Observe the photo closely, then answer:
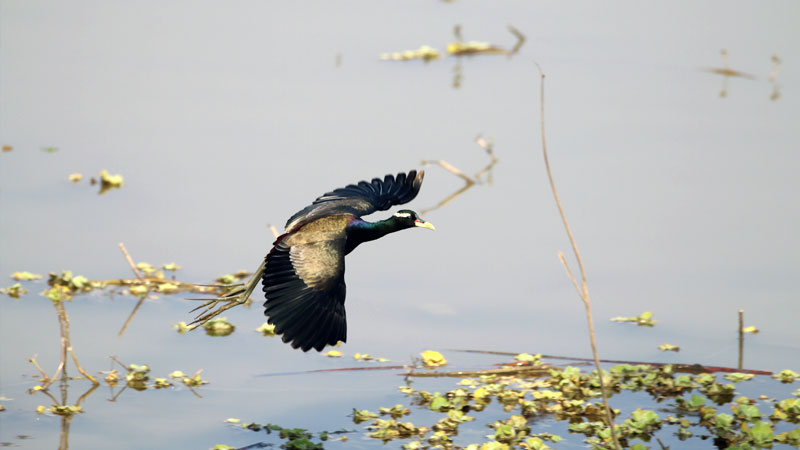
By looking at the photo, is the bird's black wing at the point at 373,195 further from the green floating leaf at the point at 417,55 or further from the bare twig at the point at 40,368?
the green floating leaf at the point at 417,55

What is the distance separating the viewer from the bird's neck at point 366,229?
243 inches

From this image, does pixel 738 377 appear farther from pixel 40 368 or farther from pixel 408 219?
pixel 40 368

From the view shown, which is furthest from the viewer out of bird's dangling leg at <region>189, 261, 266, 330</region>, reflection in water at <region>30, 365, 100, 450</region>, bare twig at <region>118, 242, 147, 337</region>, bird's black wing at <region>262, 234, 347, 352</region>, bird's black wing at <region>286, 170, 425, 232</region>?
bare twig at <region>118, 242, 147, 337</region>

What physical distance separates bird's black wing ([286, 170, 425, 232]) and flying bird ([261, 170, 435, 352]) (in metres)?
0.02

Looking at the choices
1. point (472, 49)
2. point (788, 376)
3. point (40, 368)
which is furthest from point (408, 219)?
point (472, 49)

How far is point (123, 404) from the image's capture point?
600cm

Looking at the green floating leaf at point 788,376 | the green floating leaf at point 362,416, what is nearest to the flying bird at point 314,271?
the green floating leaf at point 362,416

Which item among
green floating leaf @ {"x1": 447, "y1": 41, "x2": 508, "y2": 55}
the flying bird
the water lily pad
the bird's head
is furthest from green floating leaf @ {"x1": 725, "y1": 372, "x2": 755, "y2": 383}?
green floating leaf @ {"x1": 447, "y1": 41, "x2": 508, "y2": 55}

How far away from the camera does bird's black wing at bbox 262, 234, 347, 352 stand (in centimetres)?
550

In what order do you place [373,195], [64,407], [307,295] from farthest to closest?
[373,195], [64,407], [307,295]

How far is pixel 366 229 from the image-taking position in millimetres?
6230

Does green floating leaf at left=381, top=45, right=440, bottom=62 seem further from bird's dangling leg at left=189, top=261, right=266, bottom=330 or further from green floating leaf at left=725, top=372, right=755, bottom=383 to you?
green floating leaf at left=725, top=372, right=755, bottom=383

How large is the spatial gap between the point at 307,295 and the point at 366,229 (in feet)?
2.46

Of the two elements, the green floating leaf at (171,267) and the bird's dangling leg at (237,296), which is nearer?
the bird's dangling leg at (237,296)
